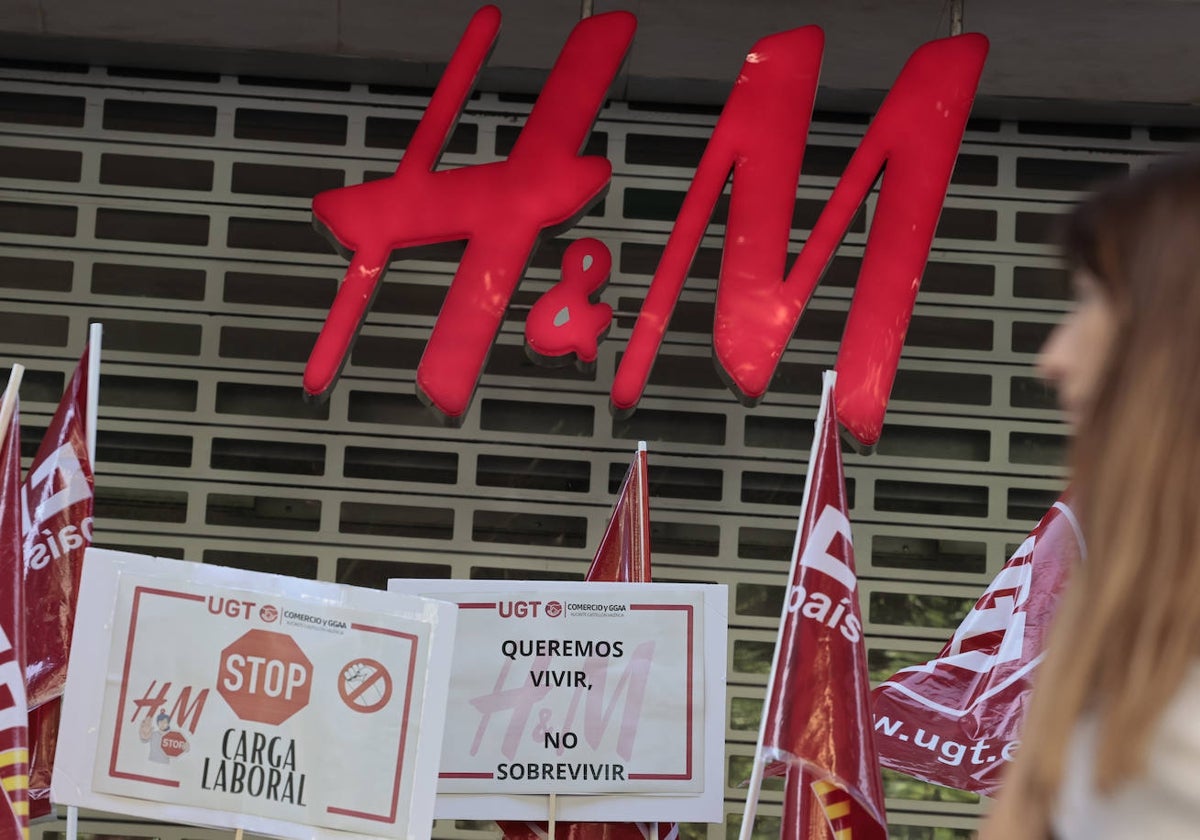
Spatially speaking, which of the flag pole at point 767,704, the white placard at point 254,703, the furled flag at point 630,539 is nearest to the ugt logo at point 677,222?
the furled flag at point 630,539

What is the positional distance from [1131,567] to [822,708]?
2837 mm

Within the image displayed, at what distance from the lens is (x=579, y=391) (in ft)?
21.6

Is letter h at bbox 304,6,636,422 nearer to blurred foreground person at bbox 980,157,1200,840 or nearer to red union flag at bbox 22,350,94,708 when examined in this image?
red union flag at bbox 22,350,94,708

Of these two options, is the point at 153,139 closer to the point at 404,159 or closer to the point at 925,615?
the point at 404,159

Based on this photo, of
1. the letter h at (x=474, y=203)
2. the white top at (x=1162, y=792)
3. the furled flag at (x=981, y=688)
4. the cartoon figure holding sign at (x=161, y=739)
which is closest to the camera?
the white top at (x=1162, y=792)

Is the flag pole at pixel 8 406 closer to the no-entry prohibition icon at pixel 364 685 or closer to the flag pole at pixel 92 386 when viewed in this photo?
the flag pole at pixel 92 386

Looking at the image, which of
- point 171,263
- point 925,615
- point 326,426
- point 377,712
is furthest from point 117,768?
point 925,615

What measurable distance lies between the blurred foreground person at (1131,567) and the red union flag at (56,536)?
3.75 m

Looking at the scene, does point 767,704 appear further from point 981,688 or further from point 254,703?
point 254,703

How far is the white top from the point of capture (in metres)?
0.82

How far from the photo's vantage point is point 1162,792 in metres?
0.83

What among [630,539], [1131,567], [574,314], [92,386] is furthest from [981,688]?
[1131,567]

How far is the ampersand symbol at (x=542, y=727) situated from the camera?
402 centimetres

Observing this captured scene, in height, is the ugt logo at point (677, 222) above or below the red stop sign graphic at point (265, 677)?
above
